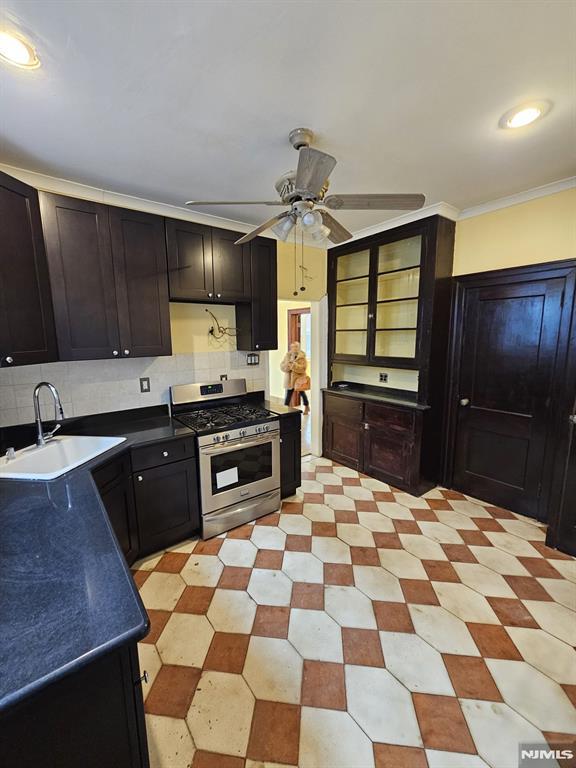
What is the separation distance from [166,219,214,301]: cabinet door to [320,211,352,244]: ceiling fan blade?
113 cm

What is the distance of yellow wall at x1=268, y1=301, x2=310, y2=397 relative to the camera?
5961 mm

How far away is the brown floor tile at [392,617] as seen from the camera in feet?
5.51

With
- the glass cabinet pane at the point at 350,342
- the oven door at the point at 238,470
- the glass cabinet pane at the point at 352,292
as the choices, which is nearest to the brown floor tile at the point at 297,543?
the oven door at the point at 238,470

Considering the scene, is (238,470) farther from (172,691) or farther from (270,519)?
(172,691)

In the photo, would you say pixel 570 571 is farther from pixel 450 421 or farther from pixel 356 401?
pixel 356 401

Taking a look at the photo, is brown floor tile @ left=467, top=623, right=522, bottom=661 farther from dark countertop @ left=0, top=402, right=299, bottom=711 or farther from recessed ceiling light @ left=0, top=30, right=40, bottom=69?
recessed ceiling light @ left=0, top=30, right=40, bottom=69

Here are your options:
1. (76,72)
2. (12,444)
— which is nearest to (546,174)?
(76,72)

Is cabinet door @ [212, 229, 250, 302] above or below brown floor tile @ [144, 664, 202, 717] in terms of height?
above

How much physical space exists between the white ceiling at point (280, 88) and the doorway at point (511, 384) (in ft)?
2.79

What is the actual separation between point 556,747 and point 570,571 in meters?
1.21

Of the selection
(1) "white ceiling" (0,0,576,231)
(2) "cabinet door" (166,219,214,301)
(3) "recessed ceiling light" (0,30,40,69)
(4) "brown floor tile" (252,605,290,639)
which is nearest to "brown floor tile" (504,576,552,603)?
(4) "brown floor tile" (252,605,290,639)

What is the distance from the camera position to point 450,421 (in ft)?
9.99

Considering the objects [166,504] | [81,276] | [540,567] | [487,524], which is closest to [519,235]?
[487,524]

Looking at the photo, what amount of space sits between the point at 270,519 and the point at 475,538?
1589 mm
